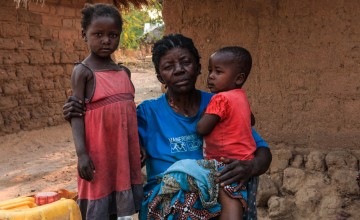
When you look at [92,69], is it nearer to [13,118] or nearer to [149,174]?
[149,174]

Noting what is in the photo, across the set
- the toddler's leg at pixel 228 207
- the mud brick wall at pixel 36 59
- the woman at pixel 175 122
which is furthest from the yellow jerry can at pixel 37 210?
the mud brick wall at pixel 36 59

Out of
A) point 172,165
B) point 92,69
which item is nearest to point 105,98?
point 92,69

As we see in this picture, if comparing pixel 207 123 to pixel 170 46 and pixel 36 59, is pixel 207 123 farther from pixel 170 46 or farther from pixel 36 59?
pixel 36 59

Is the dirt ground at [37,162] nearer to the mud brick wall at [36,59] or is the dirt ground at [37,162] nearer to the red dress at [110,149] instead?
the mud brick wall at [36,59]

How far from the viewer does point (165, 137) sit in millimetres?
2209

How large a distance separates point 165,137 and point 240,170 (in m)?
0.41

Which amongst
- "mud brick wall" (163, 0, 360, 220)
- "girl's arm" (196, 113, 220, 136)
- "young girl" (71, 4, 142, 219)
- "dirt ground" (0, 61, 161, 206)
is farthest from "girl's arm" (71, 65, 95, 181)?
"dirt ground" (0, 61, 161, 206)

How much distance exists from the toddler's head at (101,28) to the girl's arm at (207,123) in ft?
1.85

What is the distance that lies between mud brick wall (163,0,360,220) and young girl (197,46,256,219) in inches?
59.5

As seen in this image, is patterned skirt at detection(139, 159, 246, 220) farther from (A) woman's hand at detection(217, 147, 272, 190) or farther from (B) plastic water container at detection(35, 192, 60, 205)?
(B) plastic water container at detection(35, 192, 60, 205)

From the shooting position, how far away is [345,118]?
3504mm

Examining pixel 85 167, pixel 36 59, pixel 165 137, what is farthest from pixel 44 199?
pixel 36 59

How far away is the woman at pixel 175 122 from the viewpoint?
216 centimetres

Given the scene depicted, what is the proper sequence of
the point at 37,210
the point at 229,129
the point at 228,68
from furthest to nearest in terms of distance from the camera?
1. the point at 228,68
2. the point at 229,129
3. the point at 37,210
